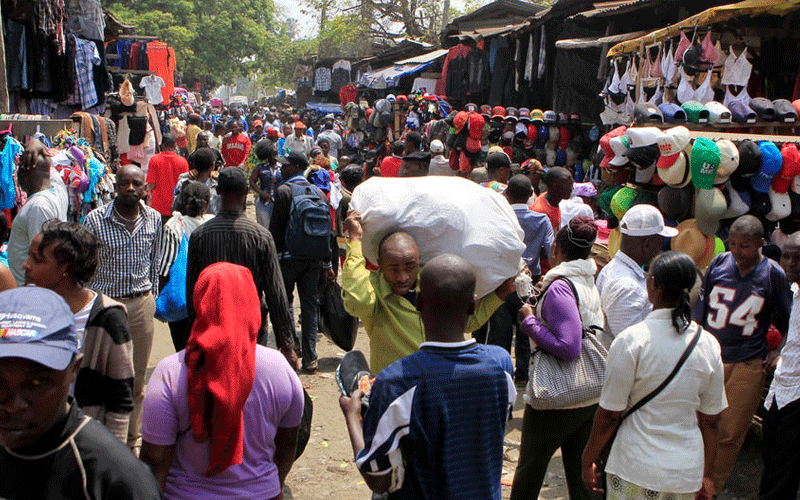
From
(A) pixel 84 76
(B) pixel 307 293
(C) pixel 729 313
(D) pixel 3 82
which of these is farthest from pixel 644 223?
(A) pixel 84 76

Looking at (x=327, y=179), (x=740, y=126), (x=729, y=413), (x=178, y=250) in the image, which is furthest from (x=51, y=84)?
(x=729, y=413)

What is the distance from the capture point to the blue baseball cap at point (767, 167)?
17.8 ft

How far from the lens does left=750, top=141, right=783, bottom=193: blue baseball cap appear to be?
544 centimetres

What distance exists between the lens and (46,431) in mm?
1860

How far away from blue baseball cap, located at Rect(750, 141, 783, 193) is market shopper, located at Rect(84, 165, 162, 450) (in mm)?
4090

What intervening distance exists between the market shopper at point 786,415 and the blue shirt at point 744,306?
0.25m

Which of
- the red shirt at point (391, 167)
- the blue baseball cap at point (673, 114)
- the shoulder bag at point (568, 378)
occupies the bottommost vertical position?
the shoulder bag at point (568, 378)

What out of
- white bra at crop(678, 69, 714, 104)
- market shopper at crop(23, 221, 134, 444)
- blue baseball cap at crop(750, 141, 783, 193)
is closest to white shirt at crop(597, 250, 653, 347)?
blue baseball cap at crop(750, 141, 783, 193)

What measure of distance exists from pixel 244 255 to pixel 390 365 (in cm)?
248

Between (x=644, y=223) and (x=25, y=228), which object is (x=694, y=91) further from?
(x=25, y=228)

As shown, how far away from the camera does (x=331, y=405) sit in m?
6.37

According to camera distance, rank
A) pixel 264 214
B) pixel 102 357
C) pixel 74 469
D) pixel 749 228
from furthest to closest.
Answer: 1. pixel 264 214
2. pixel 749 228
3. pixel 102 357
4. pixel 74 469

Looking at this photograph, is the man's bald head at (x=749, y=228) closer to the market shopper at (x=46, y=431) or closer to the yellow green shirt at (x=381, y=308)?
the yellow green shirt at (x=381, y=308)

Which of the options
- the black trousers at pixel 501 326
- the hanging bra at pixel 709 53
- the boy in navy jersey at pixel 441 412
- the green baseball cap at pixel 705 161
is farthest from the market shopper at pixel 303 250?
the hanging bra at pixel 709 53
